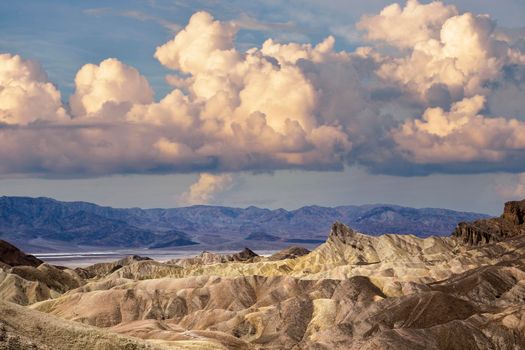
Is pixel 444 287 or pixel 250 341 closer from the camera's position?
pixel 250 341

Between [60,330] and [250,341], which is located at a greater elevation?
[60,330]

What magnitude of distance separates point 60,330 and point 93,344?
3.74 m

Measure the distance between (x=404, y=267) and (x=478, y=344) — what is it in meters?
77.7

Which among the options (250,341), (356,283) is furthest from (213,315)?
(356,283)

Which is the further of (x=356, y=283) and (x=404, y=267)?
(x=404, y=267)

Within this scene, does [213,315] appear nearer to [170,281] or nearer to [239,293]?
[239,293]

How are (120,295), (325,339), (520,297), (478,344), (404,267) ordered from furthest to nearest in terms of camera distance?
(404,267) → (120,295) → (520,297) → (325,339) → (478,344)

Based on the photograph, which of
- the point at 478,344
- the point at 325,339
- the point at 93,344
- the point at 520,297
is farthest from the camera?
the point at 520,297

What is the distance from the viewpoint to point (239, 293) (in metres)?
184

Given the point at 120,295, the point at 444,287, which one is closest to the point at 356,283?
the point at 444,287

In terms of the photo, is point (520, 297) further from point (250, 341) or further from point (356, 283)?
point (250, 341)

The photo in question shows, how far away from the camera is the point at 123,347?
85.2 metres

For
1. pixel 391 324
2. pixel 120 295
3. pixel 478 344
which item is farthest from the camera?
pixel 120 295

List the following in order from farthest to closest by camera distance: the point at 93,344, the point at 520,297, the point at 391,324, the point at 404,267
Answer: the point at 404,267, the point at 520,297, the point at 391,324, the point at 93,344
